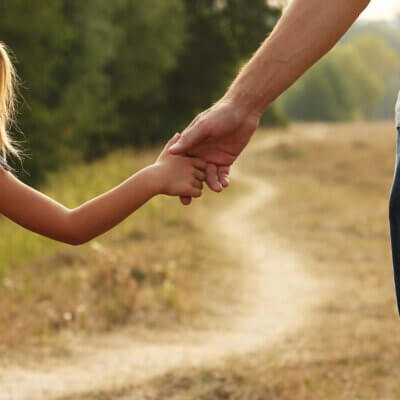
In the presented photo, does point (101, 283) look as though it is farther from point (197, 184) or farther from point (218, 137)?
point (218, 137)

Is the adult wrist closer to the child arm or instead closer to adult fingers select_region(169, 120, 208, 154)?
adult fingers select_region(169, 120, 208, 154)

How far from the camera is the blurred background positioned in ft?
20.0

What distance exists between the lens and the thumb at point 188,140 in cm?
260

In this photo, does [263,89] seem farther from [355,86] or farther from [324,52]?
[355,86]

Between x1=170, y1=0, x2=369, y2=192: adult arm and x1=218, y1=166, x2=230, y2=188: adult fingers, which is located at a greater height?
x1=170, y1=0, x2=369, y2=192: adult arm

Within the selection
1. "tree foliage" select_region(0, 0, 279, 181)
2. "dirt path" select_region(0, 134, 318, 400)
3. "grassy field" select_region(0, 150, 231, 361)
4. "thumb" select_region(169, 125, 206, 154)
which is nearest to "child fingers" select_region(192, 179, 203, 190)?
"thumb" select_region(169, 125, 206, 154)

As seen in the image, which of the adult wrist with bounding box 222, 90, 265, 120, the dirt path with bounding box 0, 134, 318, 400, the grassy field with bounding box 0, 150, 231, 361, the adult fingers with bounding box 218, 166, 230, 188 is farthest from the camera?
the grassy field with bounding box 0, 150, 231, 361

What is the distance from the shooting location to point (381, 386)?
5785 mm

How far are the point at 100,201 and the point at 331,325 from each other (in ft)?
17.0

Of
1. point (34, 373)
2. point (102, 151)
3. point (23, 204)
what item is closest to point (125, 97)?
point (102, 151)

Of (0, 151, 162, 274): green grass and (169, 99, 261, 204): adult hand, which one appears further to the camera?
(0, 151, 162, 274): green grass

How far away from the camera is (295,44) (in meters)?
2.29

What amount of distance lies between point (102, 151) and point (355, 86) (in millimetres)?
66927

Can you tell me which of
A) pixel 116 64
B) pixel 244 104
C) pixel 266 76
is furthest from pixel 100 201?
pixel 116 64
